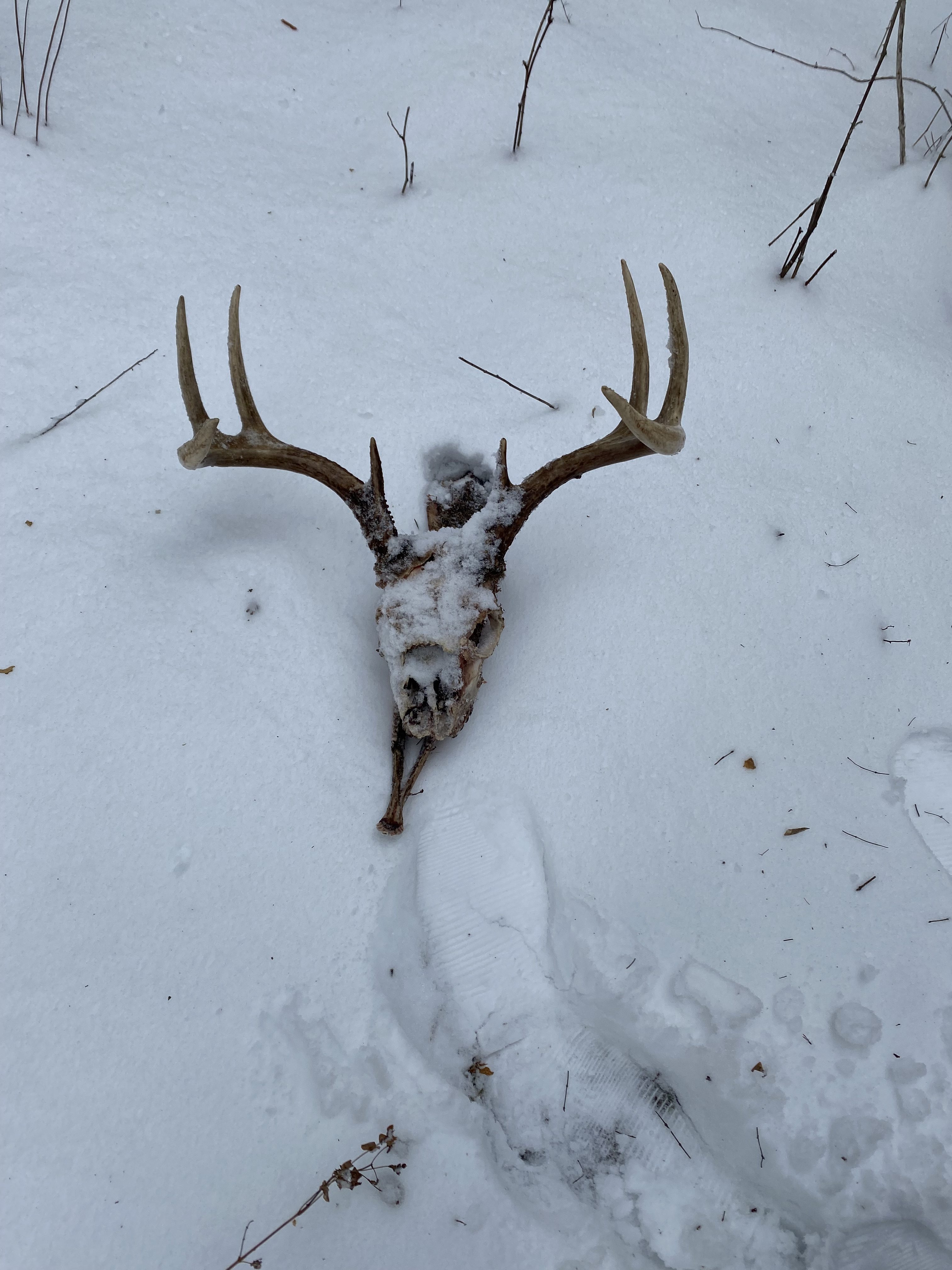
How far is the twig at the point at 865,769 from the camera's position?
2293 mm

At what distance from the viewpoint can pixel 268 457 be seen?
2.34 m

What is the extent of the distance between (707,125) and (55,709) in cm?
337

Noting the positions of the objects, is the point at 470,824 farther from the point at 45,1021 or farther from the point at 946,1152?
the point at 946,1152

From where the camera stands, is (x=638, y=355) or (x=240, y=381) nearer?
(x=638, y=355)

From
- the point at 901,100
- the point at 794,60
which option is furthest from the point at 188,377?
the point at 794,60

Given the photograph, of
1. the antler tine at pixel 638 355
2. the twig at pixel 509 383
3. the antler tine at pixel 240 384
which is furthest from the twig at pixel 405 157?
the antler tine at pixel 638 355

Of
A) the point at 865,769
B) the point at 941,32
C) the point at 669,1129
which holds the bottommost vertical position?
the point at 669,1129

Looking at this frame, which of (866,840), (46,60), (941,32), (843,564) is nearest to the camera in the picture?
(866,840)

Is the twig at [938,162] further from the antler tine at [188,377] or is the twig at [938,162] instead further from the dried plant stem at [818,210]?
the antler tine at [188,377]

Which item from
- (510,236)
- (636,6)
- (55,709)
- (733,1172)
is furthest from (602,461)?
(636,6)

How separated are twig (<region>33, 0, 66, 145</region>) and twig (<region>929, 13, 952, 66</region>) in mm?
3813

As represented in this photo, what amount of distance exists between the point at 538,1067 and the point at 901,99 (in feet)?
12.4

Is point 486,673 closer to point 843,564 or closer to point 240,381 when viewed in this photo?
point 240,381

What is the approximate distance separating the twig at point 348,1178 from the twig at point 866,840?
141 cm
